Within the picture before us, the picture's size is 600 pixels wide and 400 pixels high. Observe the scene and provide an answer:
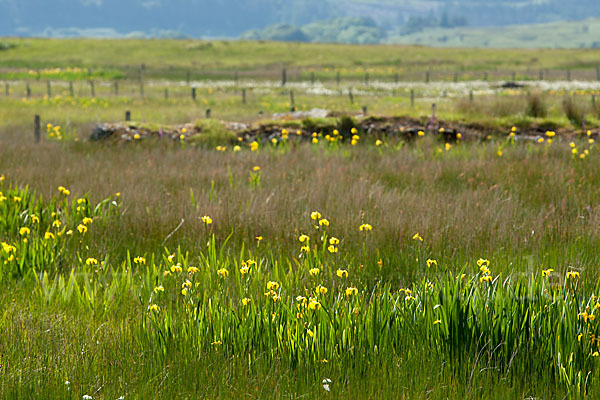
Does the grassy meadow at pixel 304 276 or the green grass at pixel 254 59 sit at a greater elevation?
the green grass at pixel 254 59

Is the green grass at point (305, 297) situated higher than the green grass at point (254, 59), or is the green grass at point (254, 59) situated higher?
Answer: the green grass at point (254, 59)

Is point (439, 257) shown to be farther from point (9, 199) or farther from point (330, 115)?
point (330, 115)

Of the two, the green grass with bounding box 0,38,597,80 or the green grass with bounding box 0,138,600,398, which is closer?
the green grass with bounding box 0,138,600,398

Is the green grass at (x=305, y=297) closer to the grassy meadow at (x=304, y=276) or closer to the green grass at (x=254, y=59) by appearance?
the grassy meadow at (x=304, y=276)

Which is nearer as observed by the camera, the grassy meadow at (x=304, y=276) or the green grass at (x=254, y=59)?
the grassy meadow at (x=304, y=276)

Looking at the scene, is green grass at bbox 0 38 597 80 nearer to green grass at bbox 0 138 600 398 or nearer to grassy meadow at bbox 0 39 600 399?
grassy meadow at bbox 0 39 600 399

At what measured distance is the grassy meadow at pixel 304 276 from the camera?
3.20 m

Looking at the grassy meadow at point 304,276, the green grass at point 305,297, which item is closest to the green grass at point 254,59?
the grassy meadow at point 304,276

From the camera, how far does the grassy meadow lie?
3.20 metres

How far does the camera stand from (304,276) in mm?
4621

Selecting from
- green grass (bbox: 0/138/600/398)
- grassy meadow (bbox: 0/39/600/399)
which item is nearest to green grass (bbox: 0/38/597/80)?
grassy meadow (bbox: 0/39/600/399)

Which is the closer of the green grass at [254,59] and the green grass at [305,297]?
the green grass at [305,297]

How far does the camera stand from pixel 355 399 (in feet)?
9.88

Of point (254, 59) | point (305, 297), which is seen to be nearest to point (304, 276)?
A: point (305, 297)
